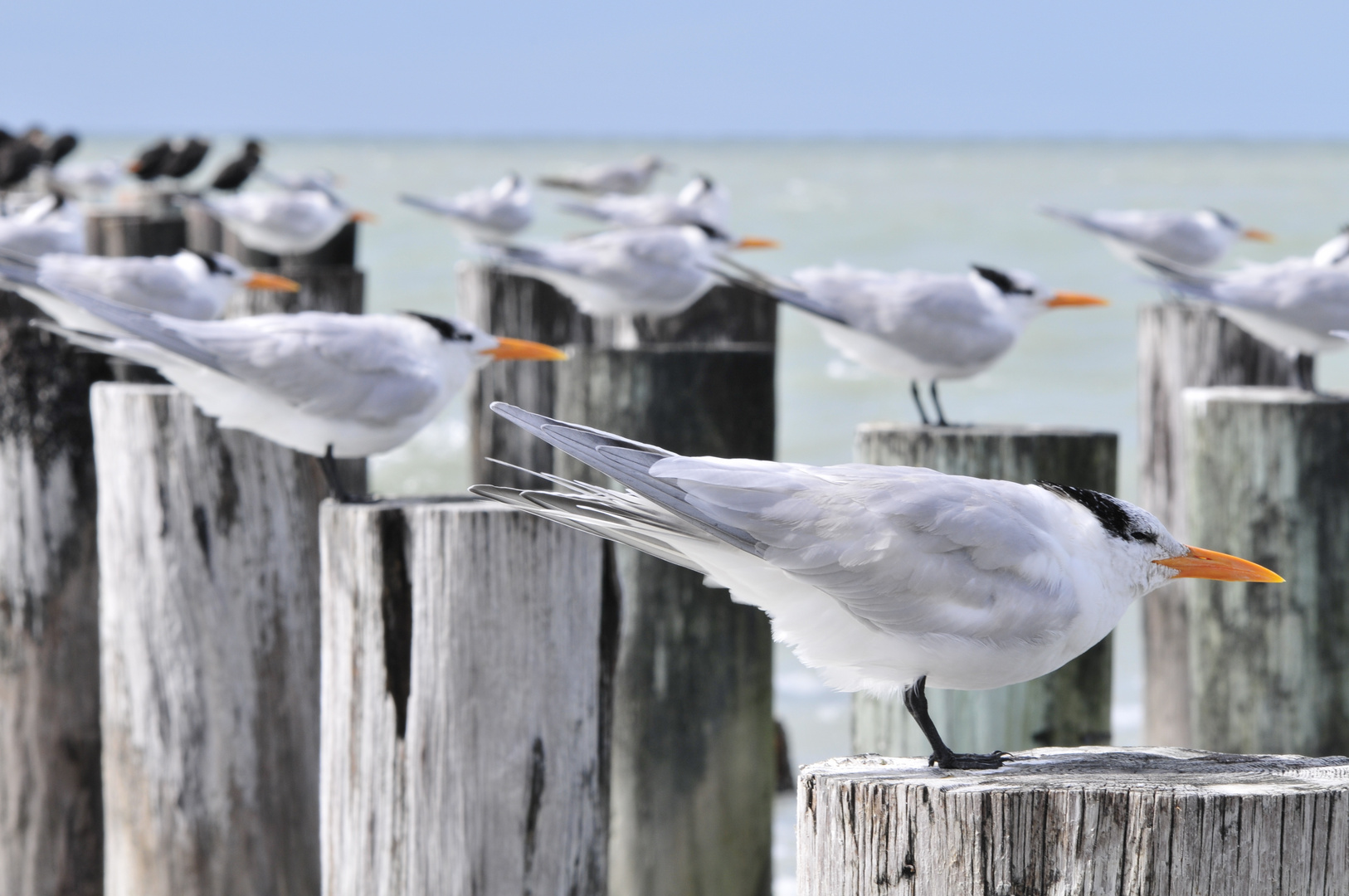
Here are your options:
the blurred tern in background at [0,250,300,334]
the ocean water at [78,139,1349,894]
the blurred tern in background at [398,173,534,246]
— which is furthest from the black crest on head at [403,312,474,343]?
the blurred tern in background at [398,173,534,246]

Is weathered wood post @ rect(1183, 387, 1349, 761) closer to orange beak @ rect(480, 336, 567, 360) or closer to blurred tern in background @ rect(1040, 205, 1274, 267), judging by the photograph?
orange beak @ rect(480, 336, 567, 360)

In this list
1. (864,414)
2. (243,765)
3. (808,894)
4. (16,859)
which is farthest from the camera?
(864,414)

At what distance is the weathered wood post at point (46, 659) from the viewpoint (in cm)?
382

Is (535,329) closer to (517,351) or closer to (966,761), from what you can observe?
(517,351)

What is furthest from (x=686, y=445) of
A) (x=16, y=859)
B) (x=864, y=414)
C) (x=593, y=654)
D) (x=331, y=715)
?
(x=864, y=414)

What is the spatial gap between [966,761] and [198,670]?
6.08ft

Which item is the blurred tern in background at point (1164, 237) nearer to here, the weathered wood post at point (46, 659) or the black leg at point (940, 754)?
the weathered wood post at point (46, 659)

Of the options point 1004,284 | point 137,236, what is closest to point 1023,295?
point 1004,284

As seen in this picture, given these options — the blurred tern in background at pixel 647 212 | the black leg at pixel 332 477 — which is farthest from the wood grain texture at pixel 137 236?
the black leg at pixel 332 477

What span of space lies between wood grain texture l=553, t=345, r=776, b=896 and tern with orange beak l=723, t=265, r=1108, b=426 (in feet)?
3.19

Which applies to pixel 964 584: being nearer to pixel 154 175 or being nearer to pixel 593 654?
pixel 593 654

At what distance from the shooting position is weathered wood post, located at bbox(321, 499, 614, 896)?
104 inches

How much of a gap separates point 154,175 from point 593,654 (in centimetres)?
1233

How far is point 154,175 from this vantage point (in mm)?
13914
